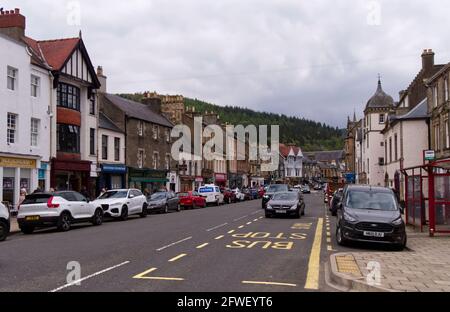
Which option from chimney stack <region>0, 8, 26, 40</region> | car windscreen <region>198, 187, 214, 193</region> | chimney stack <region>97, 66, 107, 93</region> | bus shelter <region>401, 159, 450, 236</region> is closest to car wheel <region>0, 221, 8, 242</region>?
bus shelter <region>401, 159, 450, 236</region>

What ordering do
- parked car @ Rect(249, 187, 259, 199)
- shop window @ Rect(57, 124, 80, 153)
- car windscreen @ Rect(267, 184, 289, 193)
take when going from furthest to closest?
parked car @ Rect(249, 187, 259, 199), car windscreen @ Rect(267, 184, 289, 193), shop window @ Rect(57, 124, 80, 153)

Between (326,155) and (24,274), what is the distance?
570 ft

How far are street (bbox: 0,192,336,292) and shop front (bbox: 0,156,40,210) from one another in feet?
31.8

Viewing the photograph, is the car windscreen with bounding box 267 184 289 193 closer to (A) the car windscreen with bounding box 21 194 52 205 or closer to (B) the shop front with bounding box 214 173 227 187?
(A) the car windscreen with bounding box 21 194 52 205

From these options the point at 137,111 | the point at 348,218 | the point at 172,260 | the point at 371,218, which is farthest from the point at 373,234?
the point at 137,111

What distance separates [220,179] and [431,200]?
57410 mm

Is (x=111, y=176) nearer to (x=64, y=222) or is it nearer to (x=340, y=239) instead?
(x=64, y=222)

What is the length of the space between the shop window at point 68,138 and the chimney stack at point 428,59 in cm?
3140

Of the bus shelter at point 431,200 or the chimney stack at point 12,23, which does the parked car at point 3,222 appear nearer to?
the bus shelter at point 431,200

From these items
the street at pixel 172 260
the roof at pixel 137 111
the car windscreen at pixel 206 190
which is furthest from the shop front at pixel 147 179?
the street at pixel 172 260

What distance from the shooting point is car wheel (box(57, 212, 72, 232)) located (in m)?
19.5

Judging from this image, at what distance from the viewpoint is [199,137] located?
63.7 m

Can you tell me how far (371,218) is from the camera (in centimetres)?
1400

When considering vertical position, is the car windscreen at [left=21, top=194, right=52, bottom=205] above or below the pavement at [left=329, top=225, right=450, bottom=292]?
above
